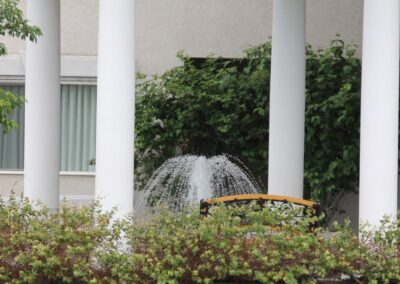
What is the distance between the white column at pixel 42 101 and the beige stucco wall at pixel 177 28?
4515 mm

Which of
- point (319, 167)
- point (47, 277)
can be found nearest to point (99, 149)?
point (47, 277)

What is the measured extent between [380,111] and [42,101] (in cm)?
475

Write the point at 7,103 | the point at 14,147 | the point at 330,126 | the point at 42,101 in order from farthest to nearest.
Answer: the point at 14,147, the point at 330,126, the point at 42,101, the point at 7,103

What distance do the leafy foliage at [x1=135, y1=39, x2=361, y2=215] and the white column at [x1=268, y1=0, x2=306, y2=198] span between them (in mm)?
2260

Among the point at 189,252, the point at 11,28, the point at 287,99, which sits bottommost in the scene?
the point at 189,252

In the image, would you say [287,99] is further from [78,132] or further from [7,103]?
[78,132]

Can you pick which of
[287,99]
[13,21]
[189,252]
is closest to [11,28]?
[13,21]

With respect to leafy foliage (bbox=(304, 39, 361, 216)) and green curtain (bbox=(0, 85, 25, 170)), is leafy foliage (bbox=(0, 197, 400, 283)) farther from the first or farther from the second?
green curtain (bbox=(0, 85, 25, 170))

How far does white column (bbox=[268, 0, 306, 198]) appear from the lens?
1414 centimetres

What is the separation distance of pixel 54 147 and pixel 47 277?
4.40m

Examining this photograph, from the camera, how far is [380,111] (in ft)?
→ 34.4

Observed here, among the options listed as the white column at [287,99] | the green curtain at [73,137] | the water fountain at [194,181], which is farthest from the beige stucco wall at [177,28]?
the white column at [287,99]

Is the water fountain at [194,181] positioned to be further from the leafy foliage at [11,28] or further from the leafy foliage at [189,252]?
the leafy foliage at [189,252]

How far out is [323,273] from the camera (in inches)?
372
